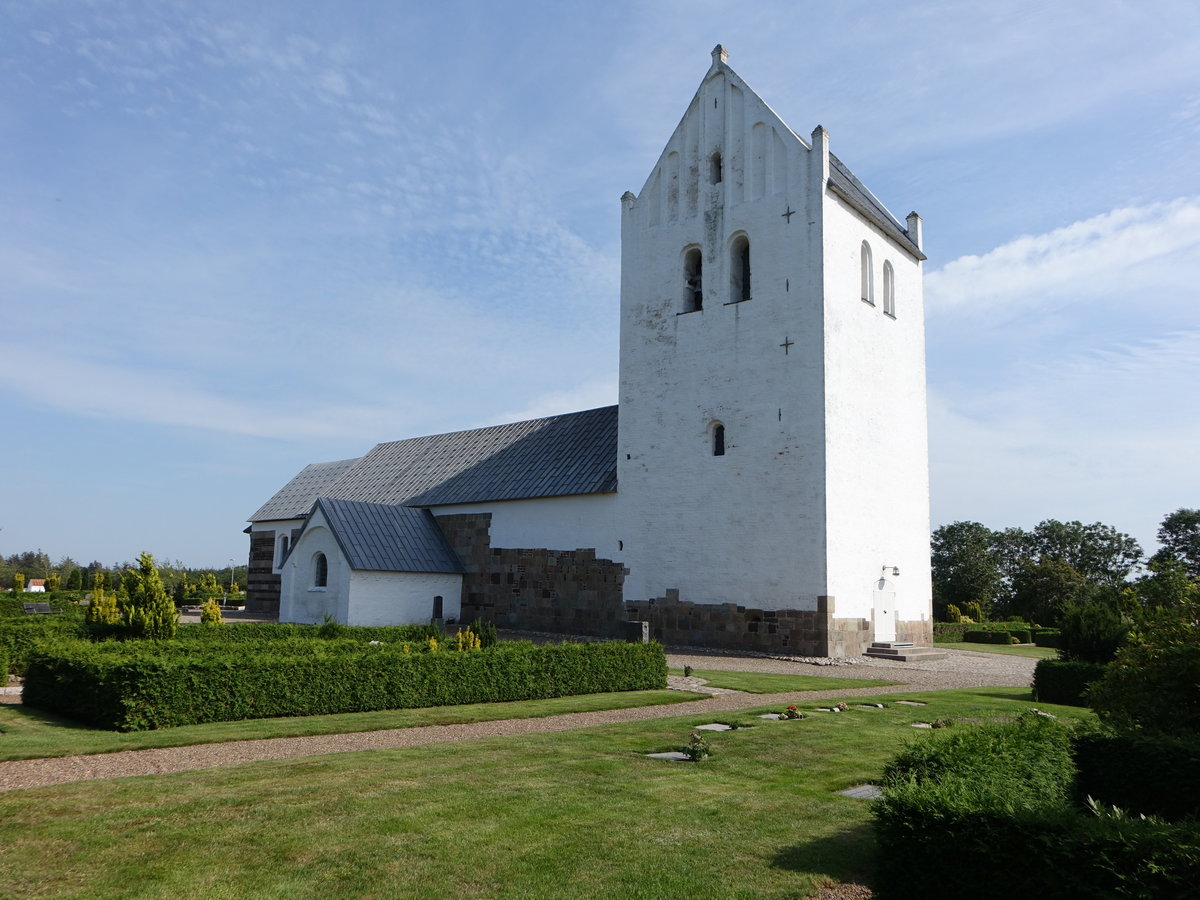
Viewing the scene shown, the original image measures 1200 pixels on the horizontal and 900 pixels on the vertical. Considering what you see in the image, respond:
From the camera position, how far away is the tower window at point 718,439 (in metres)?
20.5

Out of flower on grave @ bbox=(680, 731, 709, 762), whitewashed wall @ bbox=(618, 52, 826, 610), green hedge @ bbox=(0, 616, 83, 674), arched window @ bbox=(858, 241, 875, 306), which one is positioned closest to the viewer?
flower on grave @ bbox=(680, 731, 709, 762)

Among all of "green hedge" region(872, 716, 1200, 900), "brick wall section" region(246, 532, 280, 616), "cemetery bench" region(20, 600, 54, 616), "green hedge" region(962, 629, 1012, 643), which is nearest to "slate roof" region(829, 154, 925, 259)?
"green hedge" region(962, 629, 1012, 643)

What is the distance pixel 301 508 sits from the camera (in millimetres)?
32344

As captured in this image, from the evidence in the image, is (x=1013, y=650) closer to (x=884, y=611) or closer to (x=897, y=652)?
(x=884, y=611)

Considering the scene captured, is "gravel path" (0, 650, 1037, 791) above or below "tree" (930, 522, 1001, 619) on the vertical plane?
below

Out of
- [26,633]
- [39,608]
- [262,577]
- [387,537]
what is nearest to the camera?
[26,633]

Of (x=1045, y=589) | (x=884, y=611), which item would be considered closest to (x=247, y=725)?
(x=884, y=611)

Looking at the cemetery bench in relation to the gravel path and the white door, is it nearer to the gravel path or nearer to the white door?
→ the gravel path

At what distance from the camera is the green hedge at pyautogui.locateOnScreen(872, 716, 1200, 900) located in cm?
347

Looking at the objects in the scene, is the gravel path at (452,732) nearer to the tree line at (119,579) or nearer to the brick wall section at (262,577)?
the tree line at (119,579)

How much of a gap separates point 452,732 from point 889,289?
1710cm

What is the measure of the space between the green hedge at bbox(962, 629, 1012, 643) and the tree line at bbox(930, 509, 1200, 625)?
12.0 ft

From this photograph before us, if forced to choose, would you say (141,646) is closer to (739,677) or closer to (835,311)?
(739,677)

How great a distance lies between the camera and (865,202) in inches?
867
